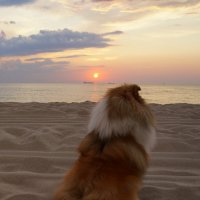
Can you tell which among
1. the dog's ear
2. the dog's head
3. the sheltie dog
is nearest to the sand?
the sheltie dog

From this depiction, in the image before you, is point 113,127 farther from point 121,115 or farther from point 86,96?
A: point 86,96

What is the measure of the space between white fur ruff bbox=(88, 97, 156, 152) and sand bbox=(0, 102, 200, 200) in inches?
33.6

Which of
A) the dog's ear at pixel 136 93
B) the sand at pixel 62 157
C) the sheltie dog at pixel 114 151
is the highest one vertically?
the dog's ear at pixel 136 93

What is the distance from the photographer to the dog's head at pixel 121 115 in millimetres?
3289

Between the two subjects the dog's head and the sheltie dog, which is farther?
the dog's head

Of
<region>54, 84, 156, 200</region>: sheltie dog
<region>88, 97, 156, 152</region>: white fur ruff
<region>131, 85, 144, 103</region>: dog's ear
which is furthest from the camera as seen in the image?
<region>131, 85, 144, 103</region>: dog's ear

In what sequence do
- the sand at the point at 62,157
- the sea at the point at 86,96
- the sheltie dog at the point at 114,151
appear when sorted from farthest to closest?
the sea at the point at 86,96 < the sand at the point at 62,157 < the sheltie dog at the point at 114,151

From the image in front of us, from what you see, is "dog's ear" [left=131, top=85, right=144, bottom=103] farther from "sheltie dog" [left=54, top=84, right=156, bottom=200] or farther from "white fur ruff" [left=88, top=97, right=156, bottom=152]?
"white fur ruff" [left=88, top=97, right=156, bottom=152]

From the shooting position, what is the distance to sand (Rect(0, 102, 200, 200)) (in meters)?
4.09

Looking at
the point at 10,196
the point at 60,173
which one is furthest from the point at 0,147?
the point at 10,196

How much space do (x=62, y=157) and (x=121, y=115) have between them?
2.50 m

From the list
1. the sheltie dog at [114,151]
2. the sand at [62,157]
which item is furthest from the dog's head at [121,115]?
the sand at [62,157]

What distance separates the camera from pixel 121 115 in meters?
3.31

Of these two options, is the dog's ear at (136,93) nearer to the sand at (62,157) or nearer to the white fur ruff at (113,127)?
the white fur ruff at (113,127)
